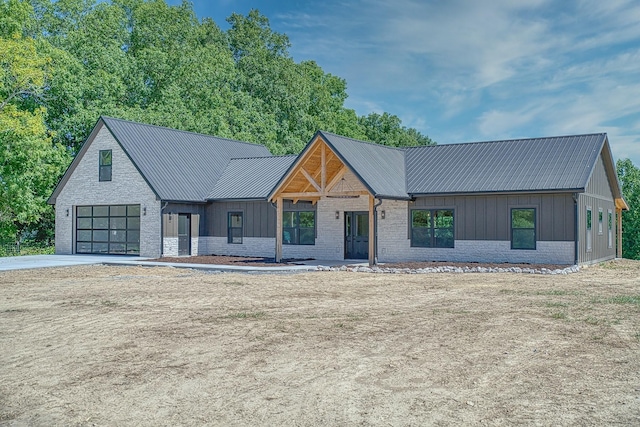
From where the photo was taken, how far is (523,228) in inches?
915

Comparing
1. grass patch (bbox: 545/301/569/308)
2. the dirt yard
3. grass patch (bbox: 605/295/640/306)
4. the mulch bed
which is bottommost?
the dirt yard

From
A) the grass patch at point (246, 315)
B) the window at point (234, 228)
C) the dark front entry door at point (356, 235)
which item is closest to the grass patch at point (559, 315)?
the grass patch at point (246, 315)

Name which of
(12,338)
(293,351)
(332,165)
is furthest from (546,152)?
(12,338)

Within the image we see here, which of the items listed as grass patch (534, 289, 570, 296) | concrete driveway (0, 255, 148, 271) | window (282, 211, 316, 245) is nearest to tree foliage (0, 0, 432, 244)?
concrete driveway (0, 255, 148, 271)

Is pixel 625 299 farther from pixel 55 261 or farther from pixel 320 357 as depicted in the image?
pixel 55 261

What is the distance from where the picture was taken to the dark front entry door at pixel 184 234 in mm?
29203

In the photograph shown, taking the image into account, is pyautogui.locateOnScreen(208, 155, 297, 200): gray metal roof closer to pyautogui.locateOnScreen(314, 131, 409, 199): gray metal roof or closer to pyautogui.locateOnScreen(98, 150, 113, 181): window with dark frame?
pyautogui.locateOnScreen(314, 131, 409, 199): gray metal roof

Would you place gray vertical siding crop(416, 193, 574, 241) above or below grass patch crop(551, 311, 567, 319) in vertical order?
above

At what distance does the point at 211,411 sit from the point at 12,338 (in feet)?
16.7

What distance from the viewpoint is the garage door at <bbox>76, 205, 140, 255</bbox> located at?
98.1ft

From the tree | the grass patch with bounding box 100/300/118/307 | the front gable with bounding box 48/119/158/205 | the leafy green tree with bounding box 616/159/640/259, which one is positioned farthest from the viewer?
the leafy green tree with bounding box 616/159/640/259

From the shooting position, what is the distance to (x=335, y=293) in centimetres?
1580

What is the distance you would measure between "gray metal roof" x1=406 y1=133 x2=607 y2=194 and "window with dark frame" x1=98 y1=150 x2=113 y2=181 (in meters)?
12.9

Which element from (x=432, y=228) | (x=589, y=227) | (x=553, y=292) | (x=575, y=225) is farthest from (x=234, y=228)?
(x=553, y=292)
